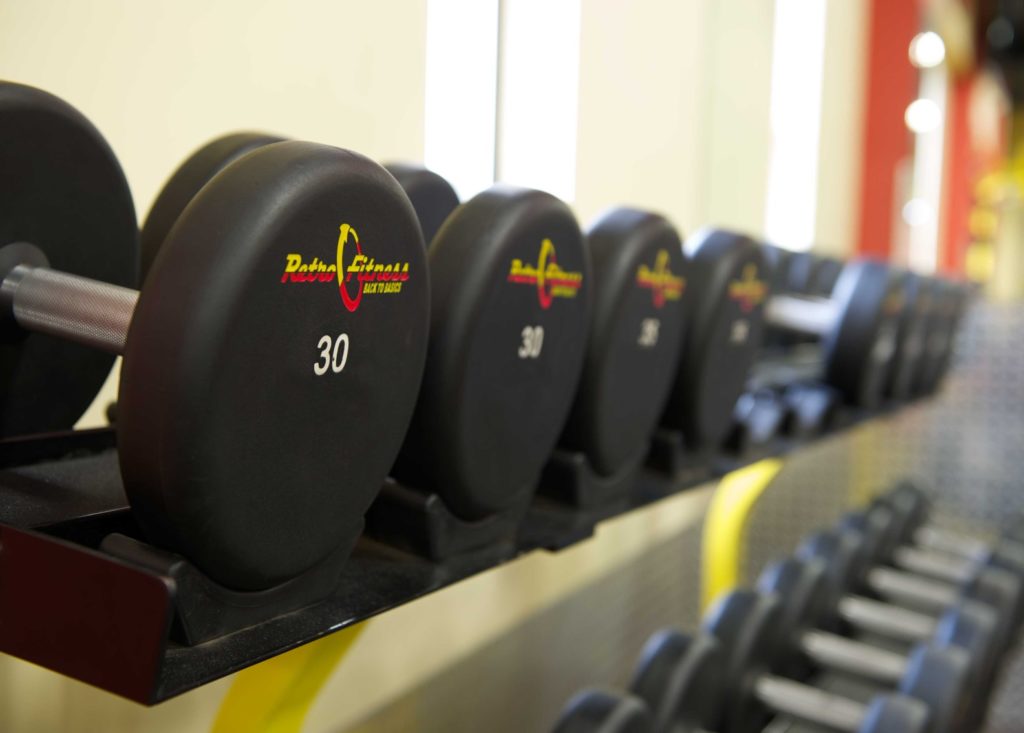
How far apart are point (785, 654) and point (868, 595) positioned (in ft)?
2.27

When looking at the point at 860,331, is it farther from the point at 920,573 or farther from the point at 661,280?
→ the point at 920,573

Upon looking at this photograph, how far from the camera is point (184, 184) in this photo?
34.7 inches

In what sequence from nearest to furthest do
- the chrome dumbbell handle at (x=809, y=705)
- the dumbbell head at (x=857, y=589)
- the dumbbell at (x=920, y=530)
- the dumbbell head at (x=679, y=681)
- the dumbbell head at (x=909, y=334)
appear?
1. the dumbbell head at (x=679, y=681)
2. the chrome dumbbell handle at (x=809, y=705)
3. the dumbbell head at (x=857, y=589)
4. the dumbbell head at (x=909, y=334)
5. the dumbbell at (x=920, y=530)

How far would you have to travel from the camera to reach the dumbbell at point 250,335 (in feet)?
1.85

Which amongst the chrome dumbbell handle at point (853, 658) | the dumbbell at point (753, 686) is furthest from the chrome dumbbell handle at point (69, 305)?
the chrome dumbbell handle at point (853, 658)

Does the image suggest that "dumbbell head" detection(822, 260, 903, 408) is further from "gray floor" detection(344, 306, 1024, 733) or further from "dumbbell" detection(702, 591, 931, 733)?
"gray floor" detection(344, 306, 1024, 733)

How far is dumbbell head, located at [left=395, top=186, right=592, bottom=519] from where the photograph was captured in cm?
80

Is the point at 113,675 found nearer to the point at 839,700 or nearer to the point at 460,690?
the point at 460,690

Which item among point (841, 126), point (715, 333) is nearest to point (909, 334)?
point (715, 333)

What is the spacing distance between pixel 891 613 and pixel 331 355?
2.04m

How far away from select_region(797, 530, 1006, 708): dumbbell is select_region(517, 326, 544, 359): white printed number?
4.83 ft

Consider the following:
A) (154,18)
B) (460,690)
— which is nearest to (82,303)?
(154,18)

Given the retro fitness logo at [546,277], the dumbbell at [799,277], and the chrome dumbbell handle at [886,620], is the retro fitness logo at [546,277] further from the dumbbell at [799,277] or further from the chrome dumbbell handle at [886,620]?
the chrome dumbbell handle at [886,620]

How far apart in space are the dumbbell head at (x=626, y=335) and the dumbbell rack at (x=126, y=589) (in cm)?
17
